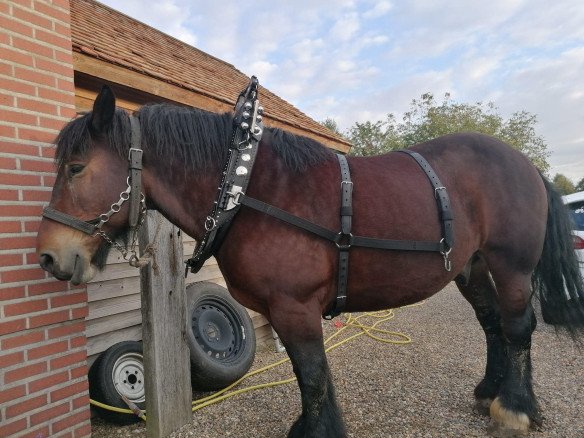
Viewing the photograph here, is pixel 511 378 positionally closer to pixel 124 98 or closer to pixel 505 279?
pixel 505 279

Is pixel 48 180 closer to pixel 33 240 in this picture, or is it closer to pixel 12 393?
pixel 33 240

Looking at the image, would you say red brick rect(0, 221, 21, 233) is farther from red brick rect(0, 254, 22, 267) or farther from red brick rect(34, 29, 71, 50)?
red brick rect(34, 29, 71, 50)

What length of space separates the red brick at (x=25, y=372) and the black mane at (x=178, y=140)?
48.6 inches

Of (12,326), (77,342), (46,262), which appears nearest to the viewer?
(46,262)

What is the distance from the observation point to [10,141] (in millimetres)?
2068

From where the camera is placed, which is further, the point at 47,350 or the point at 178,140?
the point at 47,350

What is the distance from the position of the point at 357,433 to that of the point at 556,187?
2287mm

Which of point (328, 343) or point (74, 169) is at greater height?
point (74, 169)

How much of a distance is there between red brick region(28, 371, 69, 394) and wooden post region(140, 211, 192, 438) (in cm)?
50

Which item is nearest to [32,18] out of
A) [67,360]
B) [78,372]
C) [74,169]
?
[74,169]

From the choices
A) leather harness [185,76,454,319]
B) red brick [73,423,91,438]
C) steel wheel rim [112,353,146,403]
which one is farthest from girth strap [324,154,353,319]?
steel wheel rim [112,353,146,403]

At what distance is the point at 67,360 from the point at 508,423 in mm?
2839

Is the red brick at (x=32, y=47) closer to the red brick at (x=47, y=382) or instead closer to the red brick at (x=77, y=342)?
the red brick at (x=77, y=342)

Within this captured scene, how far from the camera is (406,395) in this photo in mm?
3141
